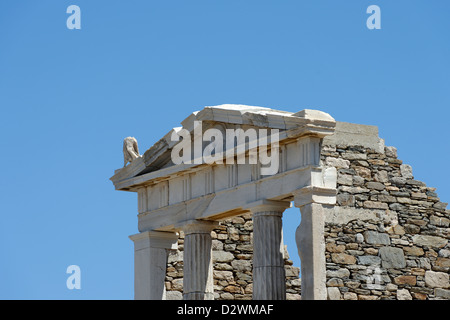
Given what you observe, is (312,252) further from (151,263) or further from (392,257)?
(151,263)

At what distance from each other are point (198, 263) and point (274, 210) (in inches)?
100

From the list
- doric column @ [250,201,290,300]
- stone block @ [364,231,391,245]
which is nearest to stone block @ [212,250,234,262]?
stone block @ [364,231,391,245]

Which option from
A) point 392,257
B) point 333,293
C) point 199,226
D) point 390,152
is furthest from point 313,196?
point 390,152

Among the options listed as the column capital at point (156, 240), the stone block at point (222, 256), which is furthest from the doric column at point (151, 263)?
the stone block at point (222, 256)

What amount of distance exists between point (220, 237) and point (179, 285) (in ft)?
4.61

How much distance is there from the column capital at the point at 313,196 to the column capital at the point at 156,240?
4.70 metres

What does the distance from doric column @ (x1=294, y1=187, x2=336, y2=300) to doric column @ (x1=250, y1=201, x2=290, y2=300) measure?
3.08ft

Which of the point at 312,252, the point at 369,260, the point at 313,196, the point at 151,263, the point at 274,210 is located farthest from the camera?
the point at 369,260

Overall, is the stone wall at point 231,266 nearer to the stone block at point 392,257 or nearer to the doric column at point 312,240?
the stone block at point 392,257

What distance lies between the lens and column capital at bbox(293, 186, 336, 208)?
2550 cm

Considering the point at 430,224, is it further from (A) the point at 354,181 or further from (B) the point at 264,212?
(B) the point at 264,212

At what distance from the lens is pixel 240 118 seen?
89.0 ft

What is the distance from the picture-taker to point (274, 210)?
26625mm
